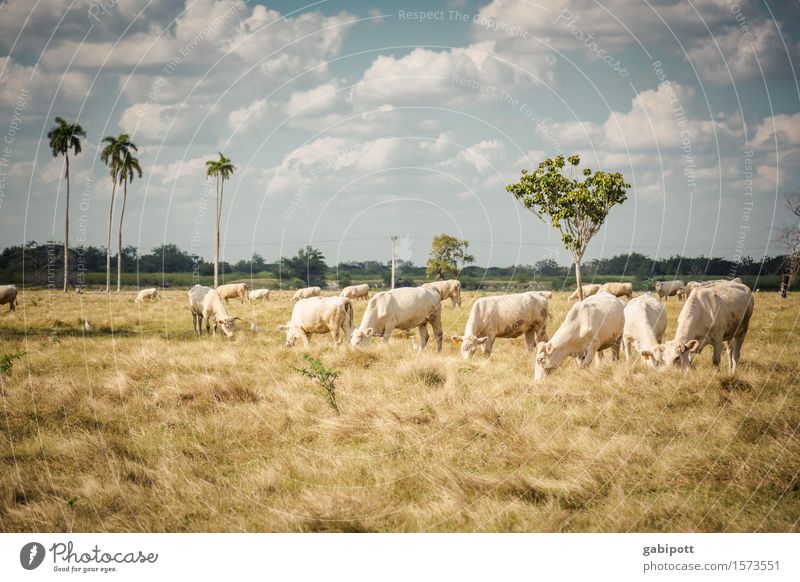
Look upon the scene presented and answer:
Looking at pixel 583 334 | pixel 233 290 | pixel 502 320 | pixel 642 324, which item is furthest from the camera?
pixel 233 290

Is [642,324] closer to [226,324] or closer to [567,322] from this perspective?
[567,322]

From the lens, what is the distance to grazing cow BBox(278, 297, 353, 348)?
19578 millimetres

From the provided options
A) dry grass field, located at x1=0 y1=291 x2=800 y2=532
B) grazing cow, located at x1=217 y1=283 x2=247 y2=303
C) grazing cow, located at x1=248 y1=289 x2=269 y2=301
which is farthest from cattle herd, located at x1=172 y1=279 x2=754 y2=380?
grazing cow, located at x1=248 y1=289 x2=269 y2=301

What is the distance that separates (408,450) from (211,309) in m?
18.7

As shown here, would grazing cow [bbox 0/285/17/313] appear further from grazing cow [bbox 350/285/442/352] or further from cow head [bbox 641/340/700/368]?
cow head [bbox 641/340/700/368]

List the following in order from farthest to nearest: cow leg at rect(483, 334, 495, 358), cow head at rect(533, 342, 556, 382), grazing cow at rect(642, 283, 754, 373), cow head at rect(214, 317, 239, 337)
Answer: cow head at rect(214, 317, 239, 337), cow leg at rect(483, 334, 495, 358), cow head at rect(533, 342, 556, 382), grazing cow at rect(642, 283, 754, 373)

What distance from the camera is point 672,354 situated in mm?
11547

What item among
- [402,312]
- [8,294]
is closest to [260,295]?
[8,294]

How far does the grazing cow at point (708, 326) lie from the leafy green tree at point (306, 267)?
4908 cm

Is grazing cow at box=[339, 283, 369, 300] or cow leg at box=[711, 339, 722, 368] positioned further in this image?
grazing cow at box=[339, 283, 369, 300]

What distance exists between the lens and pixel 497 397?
1045cm

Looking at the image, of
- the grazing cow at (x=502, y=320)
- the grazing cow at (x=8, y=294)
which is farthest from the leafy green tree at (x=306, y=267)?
the grazing cow at (x=502, y=320)

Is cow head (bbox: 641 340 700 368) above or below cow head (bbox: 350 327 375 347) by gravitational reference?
above

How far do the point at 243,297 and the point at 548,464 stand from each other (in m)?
42.4
